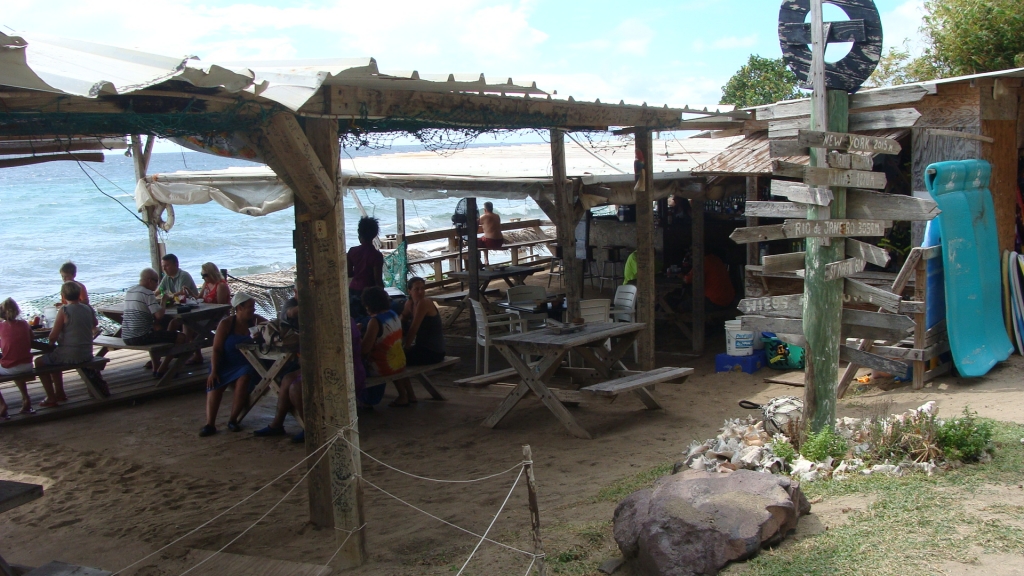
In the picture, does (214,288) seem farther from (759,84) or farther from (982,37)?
(759,84)

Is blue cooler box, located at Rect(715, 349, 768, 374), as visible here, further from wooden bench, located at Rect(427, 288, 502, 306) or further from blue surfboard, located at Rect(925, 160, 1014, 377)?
wooden bench, located at Rect(427, 288, 502, 306)

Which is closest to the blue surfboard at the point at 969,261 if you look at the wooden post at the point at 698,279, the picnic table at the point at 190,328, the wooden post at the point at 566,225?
the wooden post at the point at 698,279

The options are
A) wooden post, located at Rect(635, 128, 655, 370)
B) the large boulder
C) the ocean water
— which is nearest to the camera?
the large boulder

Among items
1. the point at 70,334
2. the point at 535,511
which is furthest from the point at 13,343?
the point at 535,511

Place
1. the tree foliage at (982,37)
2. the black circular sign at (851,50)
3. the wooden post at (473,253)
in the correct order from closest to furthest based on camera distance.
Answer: the black circular sign at (851,50) → the wooden post at (473,253) → the tree foliage at (982,37)

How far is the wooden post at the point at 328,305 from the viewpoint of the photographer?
13.9ft

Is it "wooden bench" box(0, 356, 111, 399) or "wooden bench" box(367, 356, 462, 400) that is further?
"wooden bench" box(0, 356, 111, 399)

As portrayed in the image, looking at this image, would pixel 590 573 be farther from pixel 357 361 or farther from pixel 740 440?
pixel 357 361

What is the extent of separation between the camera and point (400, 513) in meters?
5.20

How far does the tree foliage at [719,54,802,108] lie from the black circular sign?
621 inches

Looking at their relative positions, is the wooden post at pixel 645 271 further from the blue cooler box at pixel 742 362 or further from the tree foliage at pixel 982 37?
the tree foliage at pixel 982 37

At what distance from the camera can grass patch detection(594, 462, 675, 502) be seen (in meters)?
4.97

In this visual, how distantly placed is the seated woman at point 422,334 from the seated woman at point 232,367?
1.43 m

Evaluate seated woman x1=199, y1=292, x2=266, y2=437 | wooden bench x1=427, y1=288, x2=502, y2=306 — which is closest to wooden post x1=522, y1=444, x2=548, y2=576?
seated woman x1=199, y1=292, x2=266, y2=437
